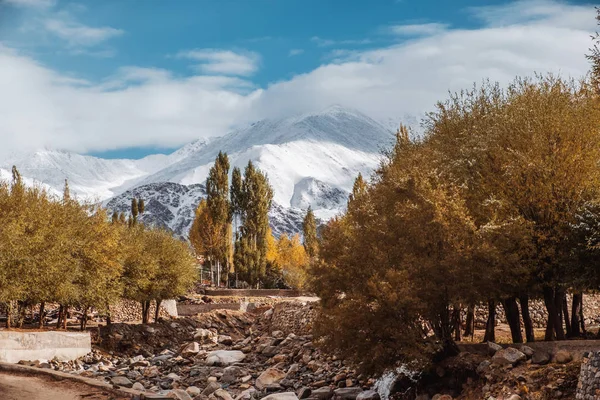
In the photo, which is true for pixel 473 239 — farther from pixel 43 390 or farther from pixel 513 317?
pixel 43 390

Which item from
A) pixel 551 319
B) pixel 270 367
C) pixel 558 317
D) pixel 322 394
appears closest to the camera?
pixel 551 319

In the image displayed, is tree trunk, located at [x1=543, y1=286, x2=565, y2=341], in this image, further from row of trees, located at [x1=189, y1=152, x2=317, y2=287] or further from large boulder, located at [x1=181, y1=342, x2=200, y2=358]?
row of trees, located at [x1=189, y1=152, x2=317, y2=287]

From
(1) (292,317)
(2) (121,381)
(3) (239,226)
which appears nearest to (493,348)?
(2) (121,381)

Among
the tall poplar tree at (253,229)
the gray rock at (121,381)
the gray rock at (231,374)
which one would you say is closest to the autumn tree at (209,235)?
the tall poplar tree at (253,229)

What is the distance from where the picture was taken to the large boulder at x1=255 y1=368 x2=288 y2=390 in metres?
33.2

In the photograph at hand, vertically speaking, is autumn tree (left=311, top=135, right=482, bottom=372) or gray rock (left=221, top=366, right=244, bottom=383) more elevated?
autumn tree (left=311, top=135, right=482, bottom=372)

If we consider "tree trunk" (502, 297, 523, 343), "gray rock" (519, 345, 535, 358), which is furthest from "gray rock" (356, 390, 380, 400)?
"gray rock" (519, 345, 535, 358)

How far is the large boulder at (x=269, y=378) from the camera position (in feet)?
109

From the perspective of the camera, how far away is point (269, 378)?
3375 cm

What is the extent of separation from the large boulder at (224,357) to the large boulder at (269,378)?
6.53 meters

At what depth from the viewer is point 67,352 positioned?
38.0m

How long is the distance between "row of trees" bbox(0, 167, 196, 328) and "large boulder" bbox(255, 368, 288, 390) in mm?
12593

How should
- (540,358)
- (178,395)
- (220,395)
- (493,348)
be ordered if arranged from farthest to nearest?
(220,395) < (178,395) < (493,348) < (540,358)

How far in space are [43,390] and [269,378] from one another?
1163cm
